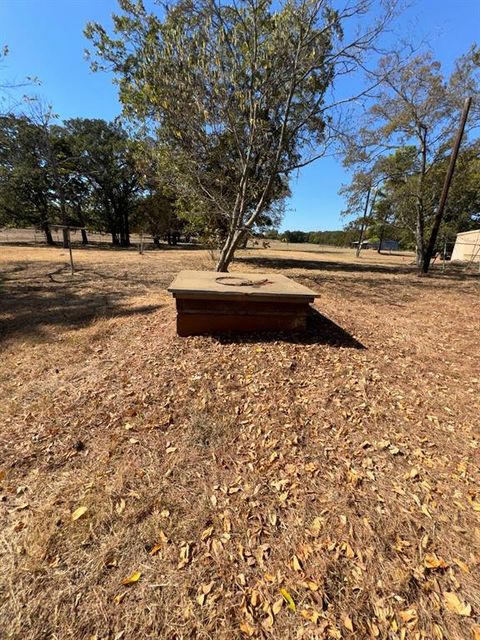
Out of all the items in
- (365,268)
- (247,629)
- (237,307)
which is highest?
(237,307)

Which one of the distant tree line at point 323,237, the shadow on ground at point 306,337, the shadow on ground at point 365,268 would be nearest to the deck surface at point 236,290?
the shadow on ground at point 306,337

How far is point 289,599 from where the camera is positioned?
1473 mm

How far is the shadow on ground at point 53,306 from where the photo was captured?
16.2 feet

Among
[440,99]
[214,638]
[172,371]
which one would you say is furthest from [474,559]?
[440,99]

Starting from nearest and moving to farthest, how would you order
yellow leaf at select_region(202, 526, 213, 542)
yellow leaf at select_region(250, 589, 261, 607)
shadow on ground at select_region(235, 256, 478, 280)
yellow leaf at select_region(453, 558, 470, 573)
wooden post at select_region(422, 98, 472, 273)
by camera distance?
yellow leaf at select_region(250, 589, 261, 607) < yellow leaf at select_region(453, 558, 470, 573) < yellow leaf at select_region(202, 526, 213, 542) < wooden post at select_region(422, 98, 472, 273) < shadow on ground at select_region(235, 256, 478, 280)

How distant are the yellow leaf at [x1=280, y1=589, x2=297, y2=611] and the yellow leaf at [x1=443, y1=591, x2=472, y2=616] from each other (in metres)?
0.75

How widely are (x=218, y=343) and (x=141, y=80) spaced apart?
692 cm

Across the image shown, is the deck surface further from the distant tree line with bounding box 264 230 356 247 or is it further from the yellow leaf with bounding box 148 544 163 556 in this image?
the distant tree line with bounding box 264 230 356 247

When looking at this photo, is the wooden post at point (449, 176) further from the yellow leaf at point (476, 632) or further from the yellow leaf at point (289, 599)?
the yellow leaf at point (289, 599)

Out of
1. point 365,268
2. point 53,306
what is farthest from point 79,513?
point 365,268

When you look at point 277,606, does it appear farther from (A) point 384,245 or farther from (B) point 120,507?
(A) point 384,245

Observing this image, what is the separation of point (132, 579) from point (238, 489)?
0.78 metres

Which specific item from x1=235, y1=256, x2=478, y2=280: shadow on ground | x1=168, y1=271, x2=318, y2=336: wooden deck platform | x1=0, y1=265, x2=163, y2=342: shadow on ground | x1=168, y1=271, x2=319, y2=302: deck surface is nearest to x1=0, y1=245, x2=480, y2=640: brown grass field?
x1=168, y1=271, x2=318, y2=336: wooden deck platform

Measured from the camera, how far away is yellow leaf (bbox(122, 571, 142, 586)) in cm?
151
